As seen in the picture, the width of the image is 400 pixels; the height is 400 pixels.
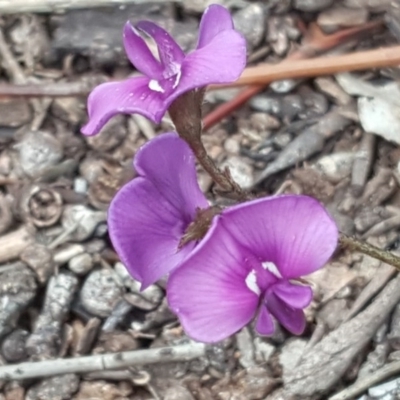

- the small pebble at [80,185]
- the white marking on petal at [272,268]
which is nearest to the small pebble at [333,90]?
the small pebble at [80,185]

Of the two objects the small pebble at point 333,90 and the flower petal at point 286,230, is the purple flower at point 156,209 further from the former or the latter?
the small pebble at point 333,90

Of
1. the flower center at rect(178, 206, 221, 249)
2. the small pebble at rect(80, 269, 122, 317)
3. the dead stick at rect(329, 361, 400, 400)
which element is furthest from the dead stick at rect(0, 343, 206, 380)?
the flower center at rect(178, 206, 221, 249)

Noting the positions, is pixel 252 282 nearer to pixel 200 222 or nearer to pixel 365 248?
pixel 200 222

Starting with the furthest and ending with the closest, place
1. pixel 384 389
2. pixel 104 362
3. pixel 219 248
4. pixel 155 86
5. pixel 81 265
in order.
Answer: pixel 81 265, pixel 104 362, pixel 384 389, pixel 155 86, pixel 219 248

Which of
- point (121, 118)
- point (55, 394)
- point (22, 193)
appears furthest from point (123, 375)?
point (121, 118)

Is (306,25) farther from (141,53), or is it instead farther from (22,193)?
(141,53)

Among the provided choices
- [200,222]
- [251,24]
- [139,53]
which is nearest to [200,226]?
[200,222]
